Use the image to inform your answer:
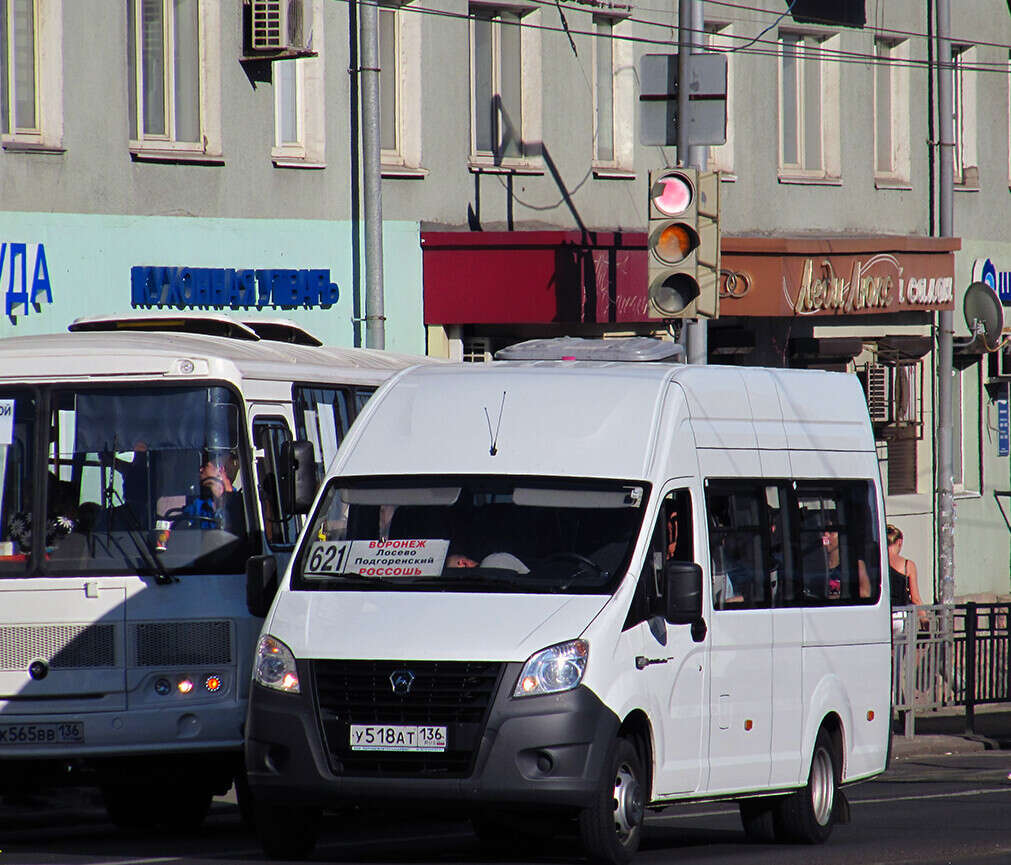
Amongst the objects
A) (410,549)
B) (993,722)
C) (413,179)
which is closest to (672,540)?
(410,549)

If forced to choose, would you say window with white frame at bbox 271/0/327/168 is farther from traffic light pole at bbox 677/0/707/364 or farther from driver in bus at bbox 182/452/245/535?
driver in bus at bbox 182/452/245/535

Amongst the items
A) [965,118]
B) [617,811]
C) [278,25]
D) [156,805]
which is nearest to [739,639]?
[617,811]

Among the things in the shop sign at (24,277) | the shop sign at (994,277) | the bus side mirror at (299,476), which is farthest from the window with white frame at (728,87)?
the bus side mirror at (299,476)

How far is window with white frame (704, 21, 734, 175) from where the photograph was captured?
2736cm

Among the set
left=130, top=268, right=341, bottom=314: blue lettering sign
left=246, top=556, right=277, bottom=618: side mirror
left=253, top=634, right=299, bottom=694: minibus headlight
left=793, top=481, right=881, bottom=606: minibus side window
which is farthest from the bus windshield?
left=130, top=268, right=341, bottom=314: blue lettering sign

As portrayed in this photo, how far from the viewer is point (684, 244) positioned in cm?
1727

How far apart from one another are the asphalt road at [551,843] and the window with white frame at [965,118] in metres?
16.4

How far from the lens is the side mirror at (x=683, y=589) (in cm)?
1058

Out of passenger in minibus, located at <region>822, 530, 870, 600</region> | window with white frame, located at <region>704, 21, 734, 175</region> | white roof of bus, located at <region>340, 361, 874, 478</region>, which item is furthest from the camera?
window with white frame, located at <region>704, 21, 734, 175</region>

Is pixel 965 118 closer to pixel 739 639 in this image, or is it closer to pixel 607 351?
pixel 607 351

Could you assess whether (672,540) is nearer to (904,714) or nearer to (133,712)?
(133,712)

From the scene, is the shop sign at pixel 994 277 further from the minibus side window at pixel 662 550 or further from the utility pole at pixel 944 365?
the minibus side window at pixel 662 550

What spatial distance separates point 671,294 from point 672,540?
20.8ft

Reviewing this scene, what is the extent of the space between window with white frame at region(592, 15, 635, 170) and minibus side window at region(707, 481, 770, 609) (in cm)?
1403
